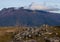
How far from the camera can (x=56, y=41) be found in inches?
2190

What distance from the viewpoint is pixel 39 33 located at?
66125mm

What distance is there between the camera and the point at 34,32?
219 ft

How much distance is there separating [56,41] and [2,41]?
1793 centimetres

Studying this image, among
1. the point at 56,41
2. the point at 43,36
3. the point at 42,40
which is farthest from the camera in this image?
the point at 43,36

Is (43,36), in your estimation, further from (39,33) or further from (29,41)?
(29,41)

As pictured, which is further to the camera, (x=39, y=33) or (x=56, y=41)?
(x=39, y=33)

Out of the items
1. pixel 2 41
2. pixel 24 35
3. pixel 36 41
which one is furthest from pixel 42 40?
pixel 2 41

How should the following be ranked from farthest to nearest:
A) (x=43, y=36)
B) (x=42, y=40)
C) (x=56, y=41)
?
(x=43, y=36) → (x=42, y=40) → (x=56, y=41)

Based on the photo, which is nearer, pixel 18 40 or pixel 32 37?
pixel 18 40

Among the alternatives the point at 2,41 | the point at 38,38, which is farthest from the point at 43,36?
the point at 2,41

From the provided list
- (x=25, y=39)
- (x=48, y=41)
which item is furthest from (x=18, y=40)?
(x=48, y=41)

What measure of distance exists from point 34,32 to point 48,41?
1037cm

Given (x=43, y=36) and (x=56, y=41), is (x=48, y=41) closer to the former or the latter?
(x=56, y=41)

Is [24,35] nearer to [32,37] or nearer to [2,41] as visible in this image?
[32,37]
